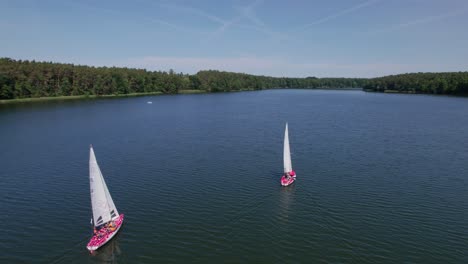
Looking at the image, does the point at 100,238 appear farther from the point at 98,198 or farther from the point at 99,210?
the point at 98,198

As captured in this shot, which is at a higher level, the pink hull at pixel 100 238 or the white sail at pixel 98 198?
the white sail at pixel 98 198

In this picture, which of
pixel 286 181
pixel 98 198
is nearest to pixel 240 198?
pixel 286 181

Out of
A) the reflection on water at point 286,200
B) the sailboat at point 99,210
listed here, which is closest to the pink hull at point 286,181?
the reflection on water at point 286,200

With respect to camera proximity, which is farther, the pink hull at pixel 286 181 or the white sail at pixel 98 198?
the pink hull at pixel 286 181

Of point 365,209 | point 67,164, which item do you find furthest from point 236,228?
point 67,164

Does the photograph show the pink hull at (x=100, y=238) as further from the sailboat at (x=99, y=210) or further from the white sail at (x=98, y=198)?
the white sail at (x=98, y=198)
